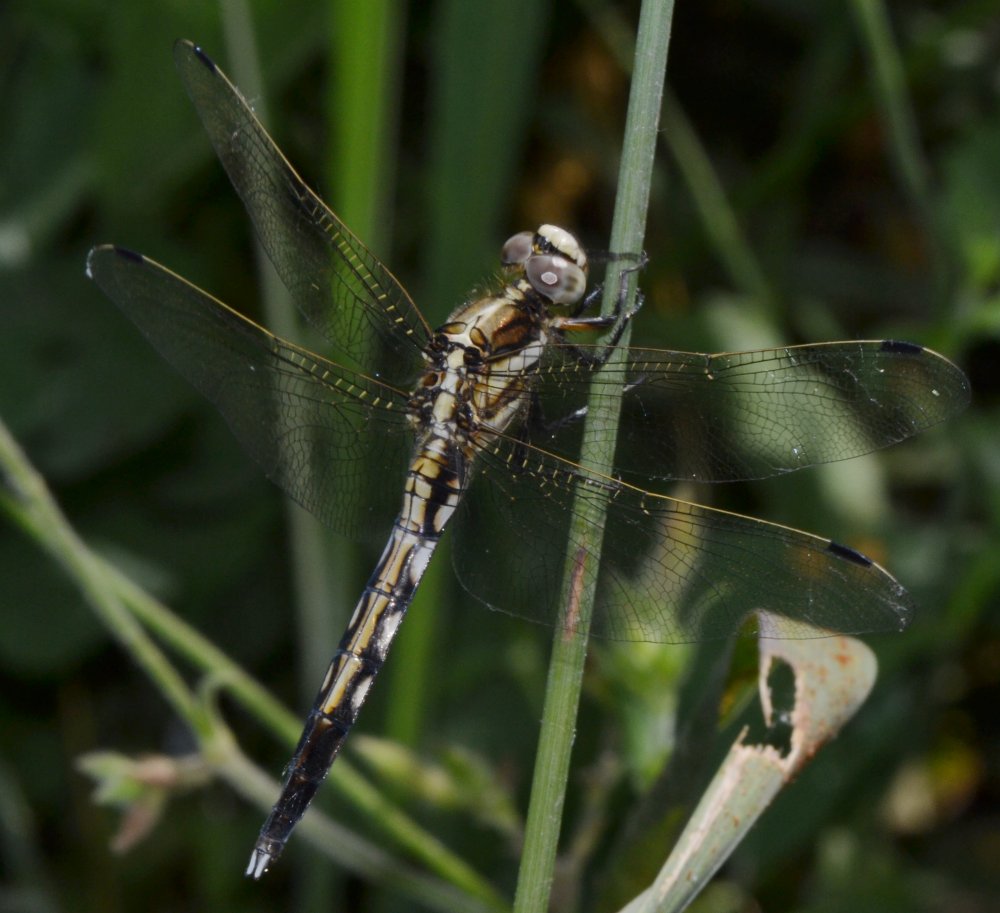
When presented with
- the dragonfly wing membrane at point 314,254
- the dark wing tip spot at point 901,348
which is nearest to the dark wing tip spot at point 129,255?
the dragonfly wing membrane at point 314,254

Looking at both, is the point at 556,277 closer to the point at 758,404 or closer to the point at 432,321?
the point at 758,404

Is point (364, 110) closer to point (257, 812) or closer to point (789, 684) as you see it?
point (789, 684)

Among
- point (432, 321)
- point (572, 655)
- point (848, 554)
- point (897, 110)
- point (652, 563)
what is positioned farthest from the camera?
point (897, 110)

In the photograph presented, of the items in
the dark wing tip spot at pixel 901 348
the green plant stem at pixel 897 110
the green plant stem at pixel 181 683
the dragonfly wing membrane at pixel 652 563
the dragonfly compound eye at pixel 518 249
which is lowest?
the green plant stem at pixel 181 683

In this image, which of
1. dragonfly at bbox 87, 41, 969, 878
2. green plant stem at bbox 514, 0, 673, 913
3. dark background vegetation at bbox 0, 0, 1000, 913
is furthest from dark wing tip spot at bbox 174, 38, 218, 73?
green plant stem at bbox 514, 0, 673, 913

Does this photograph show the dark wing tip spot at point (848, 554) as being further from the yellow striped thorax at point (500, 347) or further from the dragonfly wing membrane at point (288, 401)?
the dragonfly wing membrane at point (288, 401)

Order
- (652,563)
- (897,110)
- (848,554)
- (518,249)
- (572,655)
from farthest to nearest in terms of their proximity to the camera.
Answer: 1. (897,110)
2. (518,249)
3. (652,563)
4. (848,554)
5. (572,655)

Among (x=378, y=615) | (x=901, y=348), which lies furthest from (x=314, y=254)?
(x=901, y=348)

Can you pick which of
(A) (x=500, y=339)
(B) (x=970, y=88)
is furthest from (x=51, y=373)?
(B) (x=970, y=88)

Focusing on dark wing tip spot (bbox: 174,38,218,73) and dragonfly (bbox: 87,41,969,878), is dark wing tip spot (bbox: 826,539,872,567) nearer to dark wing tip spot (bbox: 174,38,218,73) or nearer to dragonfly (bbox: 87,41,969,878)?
dragonfly (bbox: 87,41,969,878)
